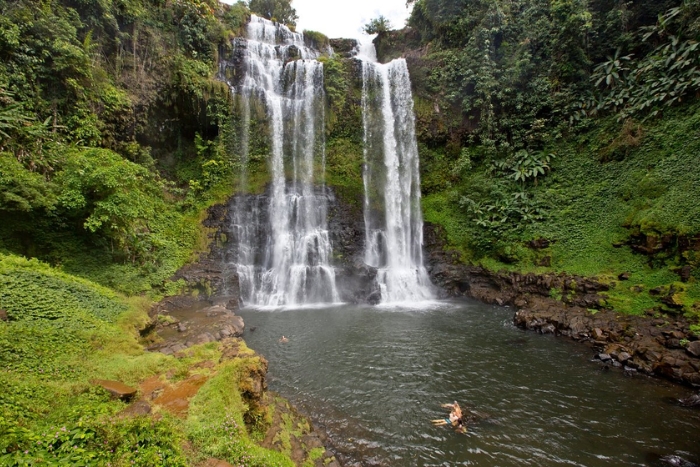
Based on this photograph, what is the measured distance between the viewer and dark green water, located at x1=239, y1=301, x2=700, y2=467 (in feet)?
19.9

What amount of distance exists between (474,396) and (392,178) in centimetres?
1643

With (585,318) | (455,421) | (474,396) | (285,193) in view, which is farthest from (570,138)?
(455,421)

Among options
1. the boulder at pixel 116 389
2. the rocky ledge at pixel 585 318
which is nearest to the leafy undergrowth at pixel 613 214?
the rocky ledge at pixel 585 318

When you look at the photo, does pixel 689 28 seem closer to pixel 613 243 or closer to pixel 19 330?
pixel 613 243

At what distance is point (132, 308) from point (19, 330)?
12.6 feet

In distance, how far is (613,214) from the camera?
14.7m

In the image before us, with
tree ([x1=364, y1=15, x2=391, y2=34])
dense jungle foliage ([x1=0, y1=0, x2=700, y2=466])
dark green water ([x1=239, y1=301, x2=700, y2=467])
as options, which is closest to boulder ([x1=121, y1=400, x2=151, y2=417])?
dense jungle foliage ([x1=0, y1=0, x2=700, y2=466])

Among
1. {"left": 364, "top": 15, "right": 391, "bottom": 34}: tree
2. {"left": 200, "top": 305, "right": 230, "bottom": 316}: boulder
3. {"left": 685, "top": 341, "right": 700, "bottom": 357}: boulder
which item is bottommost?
{"left": 685, "top": 341, "right": 700, "bottom": 357}: boulder

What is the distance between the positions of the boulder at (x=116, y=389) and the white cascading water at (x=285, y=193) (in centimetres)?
1223

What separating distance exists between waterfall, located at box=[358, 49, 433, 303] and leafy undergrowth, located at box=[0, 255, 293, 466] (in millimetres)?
13378

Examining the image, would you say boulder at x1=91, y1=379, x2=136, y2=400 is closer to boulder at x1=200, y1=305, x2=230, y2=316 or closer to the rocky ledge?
boulder at x1=200, y1=305, x2=230, y2=316

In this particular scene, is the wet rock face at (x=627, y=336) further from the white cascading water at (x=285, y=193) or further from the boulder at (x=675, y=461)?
the white cascading water at (x=285, y=193)

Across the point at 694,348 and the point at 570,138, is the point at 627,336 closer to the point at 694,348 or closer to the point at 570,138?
the point at 694,348

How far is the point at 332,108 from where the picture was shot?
75.5ft
